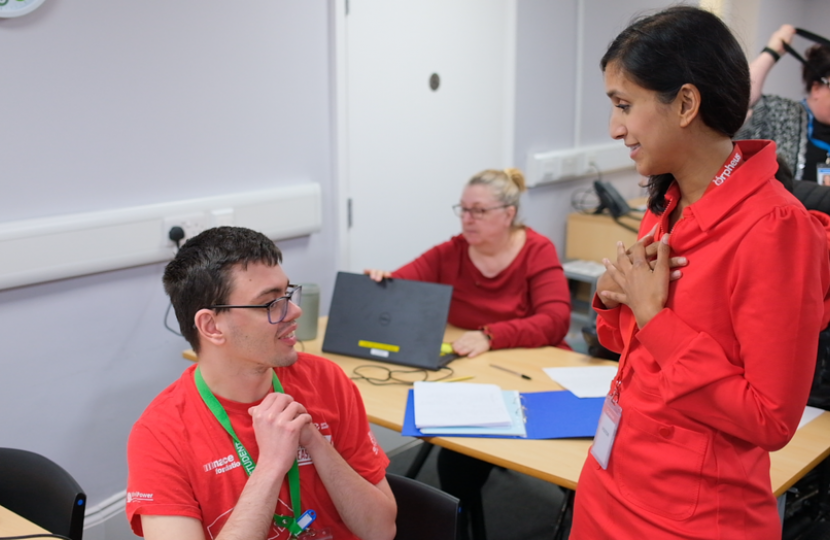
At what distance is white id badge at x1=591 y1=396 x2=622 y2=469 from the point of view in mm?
1235

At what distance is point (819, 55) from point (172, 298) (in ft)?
8.53

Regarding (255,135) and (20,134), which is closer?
(20,134)

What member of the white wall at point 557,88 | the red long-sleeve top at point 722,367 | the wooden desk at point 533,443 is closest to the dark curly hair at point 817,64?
the white wall at point 557,88

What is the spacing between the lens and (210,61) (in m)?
2.48

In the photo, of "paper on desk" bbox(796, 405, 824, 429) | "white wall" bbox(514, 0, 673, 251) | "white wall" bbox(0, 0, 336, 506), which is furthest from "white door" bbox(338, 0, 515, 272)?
"paper on desk" bbox(796, 405, 824, 429)

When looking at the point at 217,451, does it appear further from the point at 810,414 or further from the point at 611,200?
the point at 611,200

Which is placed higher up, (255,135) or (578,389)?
(255,135)

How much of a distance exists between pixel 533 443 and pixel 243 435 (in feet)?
2.43

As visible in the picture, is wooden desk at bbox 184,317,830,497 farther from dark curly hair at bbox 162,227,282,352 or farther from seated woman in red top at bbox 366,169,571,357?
dark curly hair at bbox 162,227,282,352

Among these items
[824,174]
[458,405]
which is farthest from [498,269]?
[824,174]

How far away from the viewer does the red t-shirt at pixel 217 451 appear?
4.32 feet

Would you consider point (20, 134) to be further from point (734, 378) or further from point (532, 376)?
point (734, 378)

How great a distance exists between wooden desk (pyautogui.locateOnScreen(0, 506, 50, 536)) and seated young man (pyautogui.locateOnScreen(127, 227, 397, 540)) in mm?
283

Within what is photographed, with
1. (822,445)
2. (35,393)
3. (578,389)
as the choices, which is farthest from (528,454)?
(35,393)
